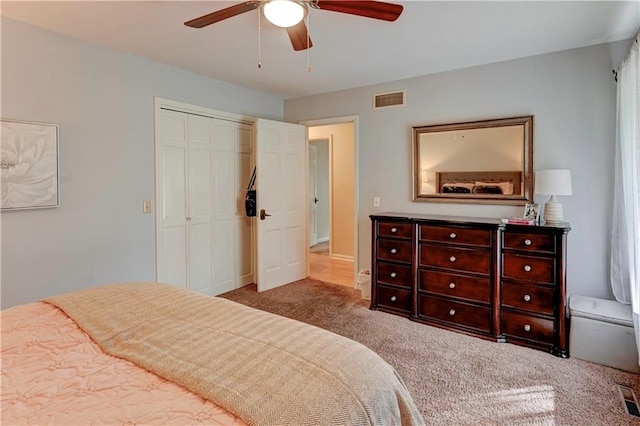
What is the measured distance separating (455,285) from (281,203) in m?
2.26

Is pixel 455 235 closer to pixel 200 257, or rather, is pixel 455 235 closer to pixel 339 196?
pixel 200 257

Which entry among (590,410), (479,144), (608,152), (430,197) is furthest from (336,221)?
(590,410)

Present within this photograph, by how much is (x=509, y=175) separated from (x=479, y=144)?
41 centimetres

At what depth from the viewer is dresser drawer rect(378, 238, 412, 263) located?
3377mm

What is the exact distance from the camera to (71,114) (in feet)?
9.16

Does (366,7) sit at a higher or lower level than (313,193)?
higher

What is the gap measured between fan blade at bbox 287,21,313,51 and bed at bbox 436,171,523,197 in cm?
203

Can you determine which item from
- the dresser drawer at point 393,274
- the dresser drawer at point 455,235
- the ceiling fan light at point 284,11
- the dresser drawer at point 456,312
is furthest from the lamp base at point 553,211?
the ceiling fan light at point 284,11

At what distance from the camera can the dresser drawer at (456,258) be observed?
298 centimetres

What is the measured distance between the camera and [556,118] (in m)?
3.04

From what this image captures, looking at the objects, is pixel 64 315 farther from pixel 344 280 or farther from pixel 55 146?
pixel 344 280

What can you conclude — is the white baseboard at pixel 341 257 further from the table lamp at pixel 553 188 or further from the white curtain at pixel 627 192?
the white curtain at pixel 627 192

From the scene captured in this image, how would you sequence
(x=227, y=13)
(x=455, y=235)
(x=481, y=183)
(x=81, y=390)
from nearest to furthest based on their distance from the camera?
1. (x=81, y=390)
2. (x=227, y=13)
3. (x=455, y=235)
4. (x=481, y=183)

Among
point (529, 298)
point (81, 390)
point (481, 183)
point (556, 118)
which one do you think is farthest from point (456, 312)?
point (81, 390)
